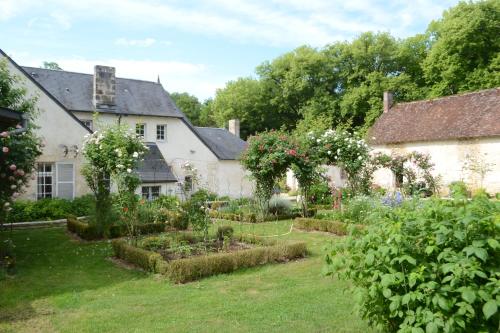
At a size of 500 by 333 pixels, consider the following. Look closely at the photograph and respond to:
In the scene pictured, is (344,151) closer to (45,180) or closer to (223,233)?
(223,233)

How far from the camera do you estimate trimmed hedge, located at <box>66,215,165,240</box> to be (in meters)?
12.1

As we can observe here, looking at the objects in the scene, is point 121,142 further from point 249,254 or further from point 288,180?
point 288,180

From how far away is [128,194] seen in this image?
10117mm

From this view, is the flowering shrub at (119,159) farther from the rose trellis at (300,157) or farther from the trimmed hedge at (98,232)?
the rose trellis at (300,157)

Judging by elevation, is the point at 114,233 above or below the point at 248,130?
below

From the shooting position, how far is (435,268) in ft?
11.1

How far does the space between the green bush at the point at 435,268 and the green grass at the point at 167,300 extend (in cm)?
68

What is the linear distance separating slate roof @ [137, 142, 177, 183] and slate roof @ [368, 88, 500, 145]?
422 inches

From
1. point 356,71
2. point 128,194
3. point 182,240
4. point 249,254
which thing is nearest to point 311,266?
point 249,254

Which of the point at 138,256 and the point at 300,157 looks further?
the point at 300,157

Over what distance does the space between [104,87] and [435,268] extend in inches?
863

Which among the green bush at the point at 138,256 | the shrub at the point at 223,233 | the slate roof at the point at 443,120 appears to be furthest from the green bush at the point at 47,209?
the slate roof at the point at 443,120

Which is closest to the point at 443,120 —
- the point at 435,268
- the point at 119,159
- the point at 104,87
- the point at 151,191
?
the point at 151,191

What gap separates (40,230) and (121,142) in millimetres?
5594
